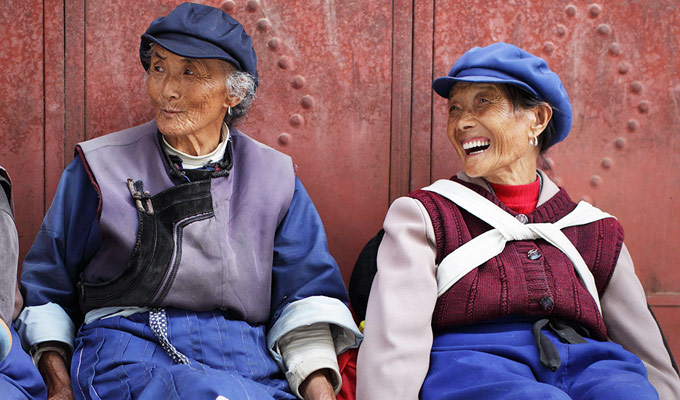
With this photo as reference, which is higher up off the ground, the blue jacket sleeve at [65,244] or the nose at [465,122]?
the nose at [465,122]

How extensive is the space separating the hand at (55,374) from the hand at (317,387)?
65 cm

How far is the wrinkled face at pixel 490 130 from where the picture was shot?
7.55 ft

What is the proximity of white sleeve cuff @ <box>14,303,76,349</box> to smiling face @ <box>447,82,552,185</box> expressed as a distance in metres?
1.31

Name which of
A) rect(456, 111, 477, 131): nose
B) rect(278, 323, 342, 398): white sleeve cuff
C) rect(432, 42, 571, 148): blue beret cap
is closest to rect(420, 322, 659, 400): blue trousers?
rect(278, 323, 342, 398): white sleeve cuff

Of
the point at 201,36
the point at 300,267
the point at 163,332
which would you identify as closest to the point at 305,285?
the point at 300,267

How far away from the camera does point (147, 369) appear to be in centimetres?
196

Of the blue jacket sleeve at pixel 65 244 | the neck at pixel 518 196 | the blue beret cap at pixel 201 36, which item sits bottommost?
the blue jacket sleeve at pixel 65 244

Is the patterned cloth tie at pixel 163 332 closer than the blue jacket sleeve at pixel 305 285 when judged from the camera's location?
Yes

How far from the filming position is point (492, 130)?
7.54 feet

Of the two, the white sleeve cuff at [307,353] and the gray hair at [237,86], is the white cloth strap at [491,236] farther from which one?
→ the gray hair at [237,86]

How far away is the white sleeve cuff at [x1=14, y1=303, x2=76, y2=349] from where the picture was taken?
204 cm

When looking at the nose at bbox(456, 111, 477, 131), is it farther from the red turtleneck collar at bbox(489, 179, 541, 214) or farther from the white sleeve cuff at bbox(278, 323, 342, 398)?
the white sleeve cuff at bbox(278, 323, 342, 398)

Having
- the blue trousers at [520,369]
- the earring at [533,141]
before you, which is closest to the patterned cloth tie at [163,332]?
the blue trousers at [520,369]

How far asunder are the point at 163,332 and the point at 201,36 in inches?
34.8
